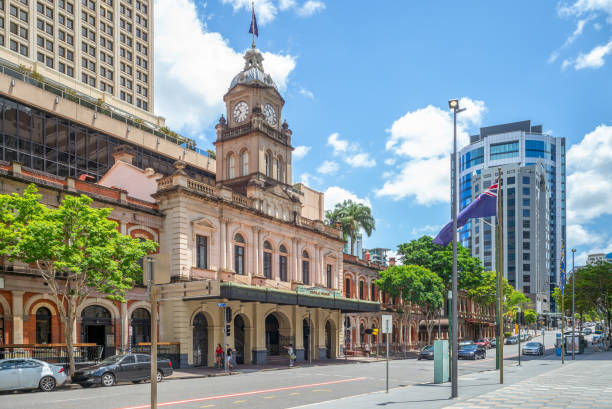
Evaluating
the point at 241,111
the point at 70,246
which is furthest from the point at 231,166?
the point at 70,246

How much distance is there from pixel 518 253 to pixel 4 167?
Answer: 6193 inches

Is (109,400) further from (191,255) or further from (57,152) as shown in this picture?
(57,152)

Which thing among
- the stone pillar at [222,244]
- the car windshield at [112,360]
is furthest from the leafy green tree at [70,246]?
the stone pillar at [222,244]

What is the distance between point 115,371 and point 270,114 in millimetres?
31398

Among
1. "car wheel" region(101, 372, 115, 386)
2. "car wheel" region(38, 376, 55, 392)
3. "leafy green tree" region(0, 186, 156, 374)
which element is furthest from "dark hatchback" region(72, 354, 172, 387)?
"leafy green tree" region(0, 186, 156, 374)

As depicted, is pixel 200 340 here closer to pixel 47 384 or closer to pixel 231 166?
pixel 47 384

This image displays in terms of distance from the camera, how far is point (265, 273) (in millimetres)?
45844

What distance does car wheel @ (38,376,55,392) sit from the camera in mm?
23273

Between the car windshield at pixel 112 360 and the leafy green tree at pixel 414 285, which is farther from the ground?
the leafy green tree at pixel 414 285

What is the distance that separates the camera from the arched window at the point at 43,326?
102ft

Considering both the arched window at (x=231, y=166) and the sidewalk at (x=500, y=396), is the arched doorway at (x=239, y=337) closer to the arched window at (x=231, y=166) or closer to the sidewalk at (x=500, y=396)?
the arched window at (x=231, y=166)

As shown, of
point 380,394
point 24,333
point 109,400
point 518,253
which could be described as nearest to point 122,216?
point 24,333

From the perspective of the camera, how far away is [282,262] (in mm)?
48156

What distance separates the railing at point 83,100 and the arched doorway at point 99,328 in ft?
102
